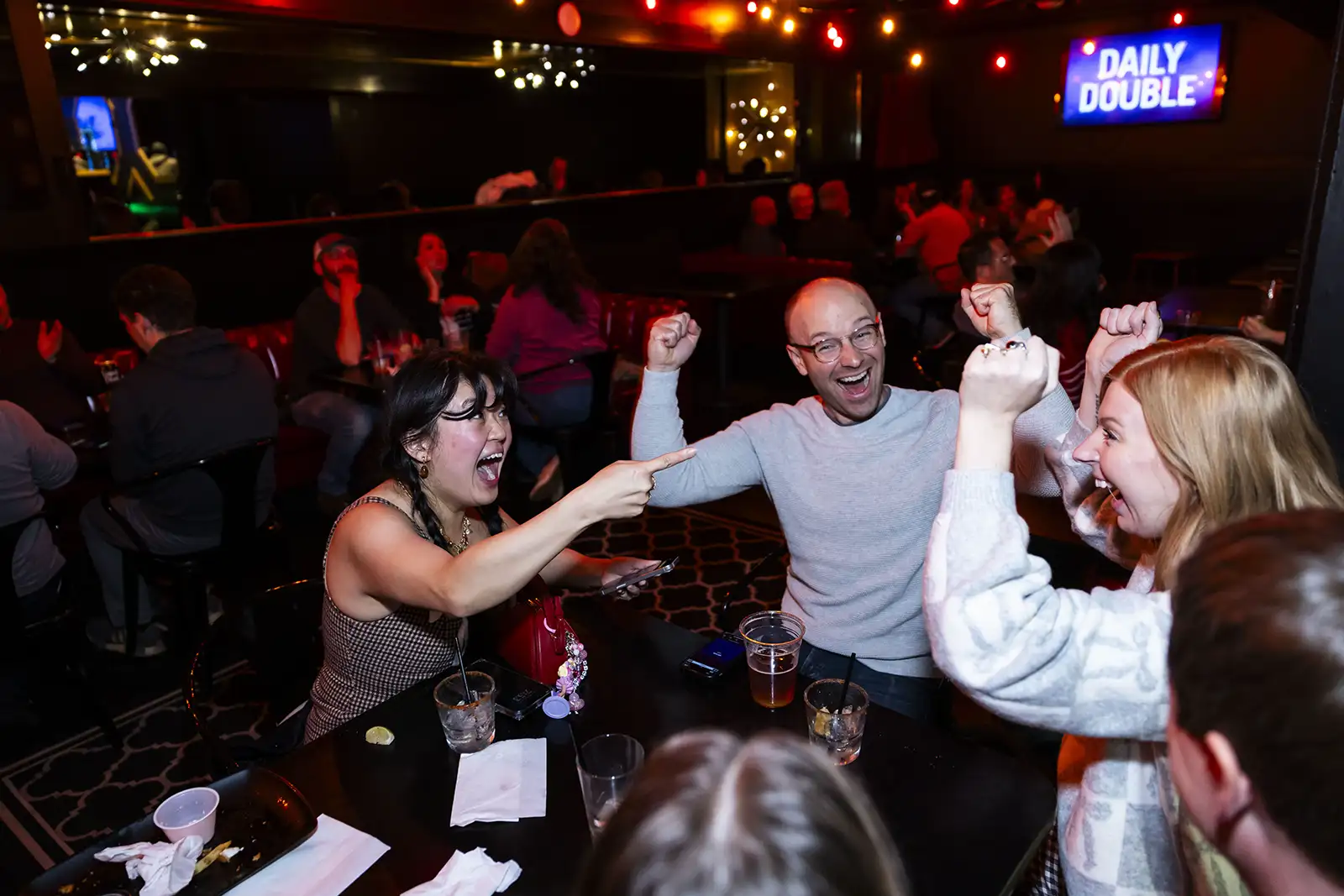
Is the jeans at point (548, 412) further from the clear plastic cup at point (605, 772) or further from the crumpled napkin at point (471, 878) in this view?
the crumpled napkin at point (471, 878)

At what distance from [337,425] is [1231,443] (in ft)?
14.0

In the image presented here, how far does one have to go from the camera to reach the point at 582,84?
1145 cm

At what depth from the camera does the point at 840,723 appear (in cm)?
154

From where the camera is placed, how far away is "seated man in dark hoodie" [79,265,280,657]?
339 cm

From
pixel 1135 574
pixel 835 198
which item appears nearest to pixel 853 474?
pixel 1135 574

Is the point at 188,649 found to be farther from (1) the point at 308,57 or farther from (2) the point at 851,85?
(2) the point at 851,85

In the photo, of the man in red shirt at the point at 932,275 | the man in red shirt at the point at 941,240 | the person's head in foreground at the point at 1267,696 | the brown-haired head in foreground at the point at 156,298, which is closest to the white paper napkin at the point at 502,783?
the person's head in foreground at the point at 1267,696

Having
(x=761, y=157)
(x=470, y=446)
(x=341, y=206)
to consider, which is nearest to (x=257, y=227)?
(x=341, y=206)

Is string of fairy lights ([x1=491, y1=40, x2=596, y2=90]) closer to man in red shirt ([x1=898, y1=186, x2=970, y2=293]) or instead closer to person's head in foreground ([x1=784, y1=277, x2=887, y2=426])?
man in red shirt ([x1=898, y1=186, x2=970, y2=293])

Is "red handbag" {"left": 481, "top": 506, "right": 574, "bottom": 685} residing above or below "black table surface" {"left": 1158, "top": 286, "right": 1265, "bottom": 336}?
below

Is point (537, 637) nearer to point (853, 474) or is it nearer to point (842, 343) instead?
point (853, 474)

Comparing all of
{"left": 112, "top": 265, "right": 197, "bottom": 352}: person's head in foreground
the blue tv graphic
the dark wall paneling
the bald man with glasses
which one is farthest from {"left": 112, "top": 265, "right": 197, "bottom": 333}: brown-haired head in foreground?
the blue tv graphic

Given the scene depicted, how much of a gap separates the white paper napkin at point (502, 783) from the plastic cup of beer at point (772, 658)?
413mm

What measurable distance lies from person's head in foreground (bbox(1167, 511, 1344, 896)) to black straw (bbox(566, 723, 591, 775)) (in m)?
0.85
